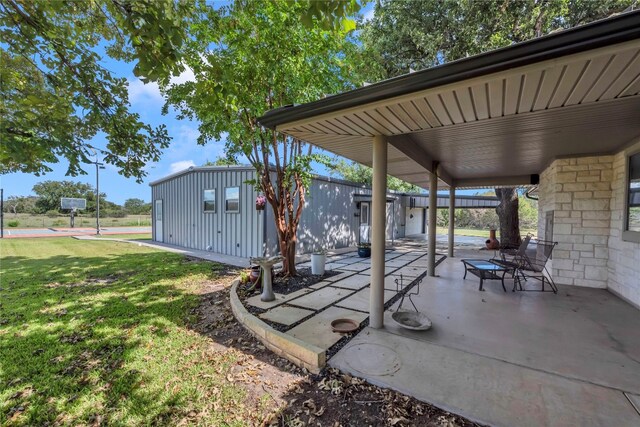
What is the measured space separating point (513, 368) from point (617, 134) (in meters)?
3.86

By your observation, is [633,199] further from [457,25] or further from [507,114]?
[457,25]

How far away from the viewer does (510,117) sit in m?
3.02

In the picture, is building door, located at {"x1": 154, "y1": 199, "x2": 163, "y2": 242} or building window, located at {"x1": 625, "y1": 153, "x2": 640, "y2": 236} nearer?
building window, located at {"x1": 625, "y1": 153, "x2": 640, "y2": 236}

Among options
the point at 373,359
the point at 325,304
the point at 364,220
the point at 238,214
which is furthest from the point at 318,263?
the point at 364,220

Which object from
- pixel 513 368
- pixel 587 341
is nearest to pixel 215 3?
pixel 513 368

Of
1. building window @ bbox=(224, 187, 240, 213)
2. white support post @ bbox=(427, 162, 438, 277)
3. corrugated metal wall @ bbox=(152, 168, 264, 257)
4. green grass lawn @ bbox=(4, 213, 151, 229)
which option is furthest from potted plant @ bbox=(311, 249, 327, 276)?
green grass lawn @ bbox=(4, 213, 151, 229)

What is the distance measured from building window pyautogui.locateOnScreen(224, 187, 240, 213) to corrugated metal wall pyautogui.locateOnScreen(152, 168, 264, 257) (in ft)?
0.48

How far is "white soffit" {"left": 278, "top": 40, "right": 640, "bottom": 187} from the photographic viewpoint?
1.88 meters

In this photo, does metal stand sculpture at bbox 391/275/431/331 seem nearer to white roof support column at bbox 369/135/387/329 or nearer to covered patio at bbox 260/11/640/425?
covered patio at bbox 260/11/640/425

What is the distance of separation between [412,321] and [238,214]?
273 inches

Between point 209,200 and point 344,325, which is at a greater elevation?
point 209,200

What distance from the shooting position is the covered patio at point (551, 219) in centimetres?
190

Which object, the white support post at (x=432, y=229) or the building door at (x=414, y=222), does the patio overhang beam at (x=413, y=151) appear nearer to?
A: the white support post at (x=432, y=229)

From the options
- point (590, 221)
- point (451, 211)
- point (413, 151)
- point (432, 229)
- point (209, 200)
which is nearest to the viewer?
point (413, 151)
